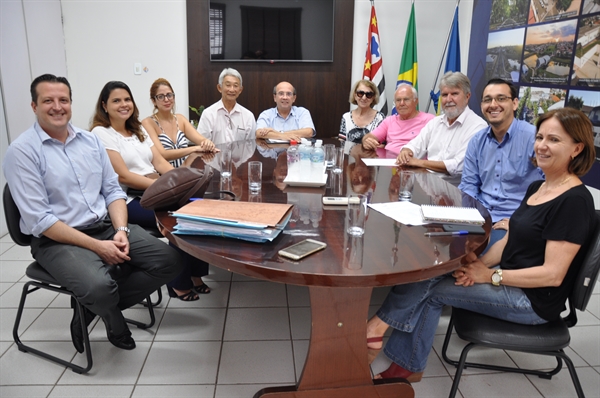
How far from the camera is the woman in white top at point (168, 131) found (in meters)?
3.01

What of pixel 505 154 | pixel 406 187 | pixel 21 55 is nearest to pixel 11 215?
pixel 406 187

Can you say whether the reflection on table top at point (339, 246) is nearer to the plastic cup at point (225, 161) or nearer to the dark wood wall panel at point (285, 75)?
the plastic cup at point (225, 161)

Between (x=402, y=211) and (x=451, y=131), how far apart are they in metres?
1.49

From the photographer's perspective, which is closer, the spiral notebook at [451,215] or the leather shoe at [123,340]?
the spiral notebook at [451,215]

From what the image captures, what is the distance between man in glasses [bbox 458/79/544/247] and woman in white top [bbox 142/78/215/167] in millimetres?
1710

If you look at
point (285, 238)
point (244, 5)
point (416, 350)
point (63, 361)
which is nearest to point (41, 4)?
point (244, 5)

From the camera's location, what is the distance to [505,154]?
7.64 ft

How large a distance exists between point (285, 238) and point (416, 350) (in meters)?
0.77

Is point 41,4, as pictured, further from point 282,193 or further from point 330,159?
point 282,193

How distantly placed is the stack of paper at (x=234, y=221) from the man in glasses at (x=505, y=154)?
4.36ft

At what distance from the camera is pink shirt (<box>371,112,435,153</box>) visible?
137 inches

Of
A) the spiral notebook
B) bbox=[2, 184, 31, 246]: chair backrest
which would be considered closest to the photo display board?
the spiral notebook

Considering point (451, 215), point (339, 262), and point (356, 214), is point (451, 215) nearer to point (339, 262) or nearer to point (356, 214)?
point (356, 214)

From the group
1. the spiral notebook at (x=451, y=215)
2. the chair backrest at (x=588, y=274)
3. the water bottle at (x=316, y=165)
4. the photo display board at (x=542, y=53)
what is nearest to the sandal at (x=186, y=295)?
the water bottle at (x=316, y=165)
